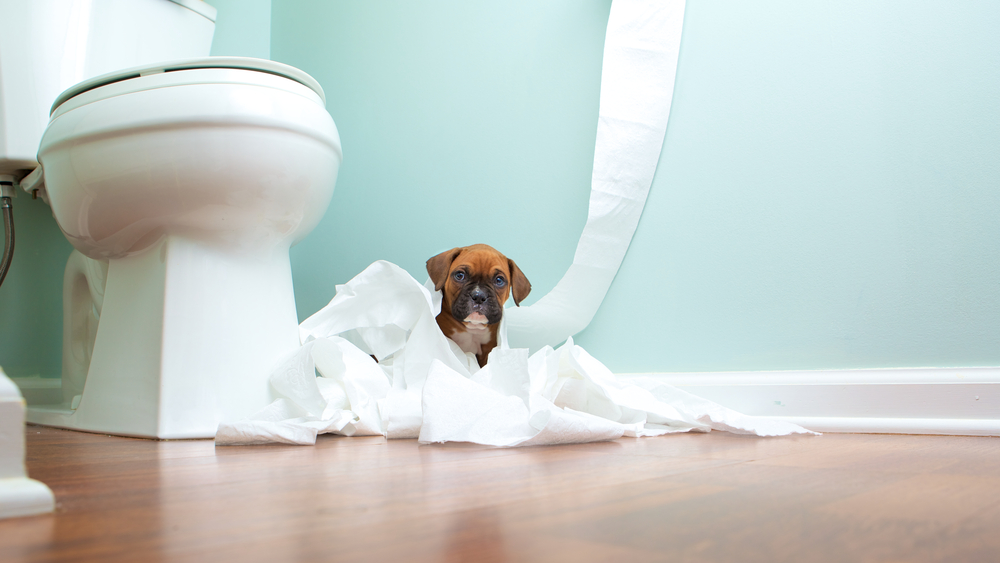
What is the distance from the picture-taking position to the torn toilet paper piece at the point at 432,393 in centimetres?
83

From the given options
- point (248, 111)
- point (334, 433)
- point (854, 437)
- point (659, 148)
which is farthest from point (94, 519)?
point (659, 148)

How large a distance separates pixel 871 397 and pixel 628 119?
65 cm

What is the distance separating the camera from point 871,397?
3.34ft

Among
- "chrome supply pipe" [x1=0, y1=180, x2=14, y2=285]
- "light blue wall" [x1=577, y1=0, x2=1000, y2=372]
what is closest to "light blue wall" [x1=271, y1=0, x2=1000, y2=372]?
"light blue wall" [x1=577, y1=0, x2=1000, y2=372]

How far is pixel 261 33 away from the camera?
205cm

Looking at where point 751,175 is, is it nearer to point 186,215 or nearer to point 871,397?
point 871,397

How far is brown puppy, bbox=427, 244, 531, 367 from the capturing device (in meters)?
1.22

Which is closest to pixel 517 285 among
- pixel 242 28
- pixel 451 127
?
pixel 451 127

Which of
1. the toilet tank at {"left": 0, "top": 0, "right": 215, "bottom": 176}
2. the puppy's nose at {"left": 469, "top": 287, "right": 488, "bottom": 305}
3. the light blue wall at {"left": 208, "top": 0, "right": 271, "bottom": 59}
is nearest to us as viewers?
the puppy's nose at {"left": 469, "top": 287, "right": 488, "bottom": 305}

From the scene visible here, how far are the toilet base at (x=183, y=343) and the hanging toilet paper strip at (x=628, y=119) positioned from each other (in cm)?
60

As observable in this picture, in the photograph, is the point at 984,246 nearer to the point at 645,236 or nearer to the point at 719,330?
the point at 719,330

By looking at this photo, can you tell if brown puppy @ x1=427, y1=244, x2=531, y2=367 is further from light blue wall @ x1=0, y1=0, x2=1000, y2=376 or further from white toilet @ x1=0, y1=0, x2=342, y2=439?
white toilet @ x1=0, y1=0, x2=342, y2=439

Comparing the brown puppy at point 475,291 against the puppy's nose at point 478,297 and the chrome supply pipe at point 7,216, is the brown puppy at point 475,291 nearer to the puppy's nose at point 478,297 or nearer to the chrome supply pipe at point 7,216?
the puppy's nose at point 478,297

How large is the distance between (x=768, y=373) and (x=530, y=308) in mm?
478
